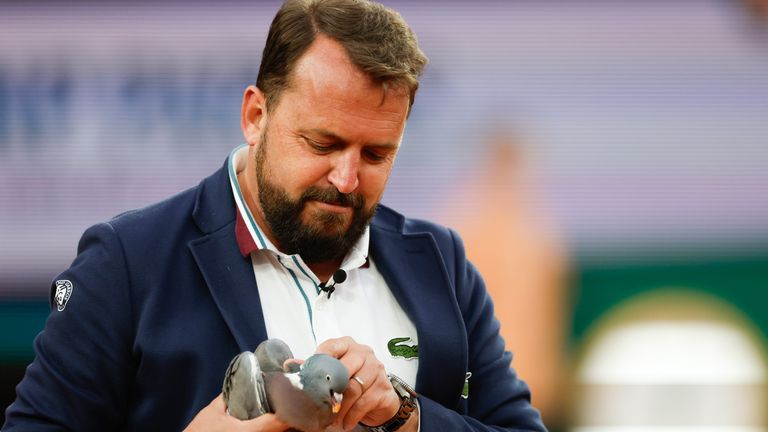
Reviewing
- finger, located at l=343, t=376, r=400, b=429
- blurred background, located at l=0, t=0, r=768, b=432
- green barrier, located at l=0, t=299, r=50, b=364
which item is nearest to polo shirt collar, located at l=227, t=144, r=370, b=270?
finger, located at l=343, t=376, r=400, b=429

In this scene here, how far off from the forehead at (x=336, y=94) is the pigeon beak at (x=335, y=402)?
18.4 inches

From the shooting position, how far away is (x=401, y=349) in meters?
1.85

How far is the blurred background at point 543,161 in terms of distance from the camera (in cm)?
354

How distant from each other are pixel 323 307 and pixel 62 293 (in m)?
0.46

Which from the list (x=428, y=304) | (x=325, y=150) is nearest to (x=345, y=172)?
(x=325, y=150)

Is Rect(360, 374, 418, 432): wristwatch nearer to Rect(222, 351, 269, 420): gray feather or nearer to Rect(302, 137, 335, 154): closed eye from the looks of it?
Rect(222, 351, 269, 420): gray feather

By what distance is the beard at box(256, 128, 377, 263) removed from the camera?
1747mm

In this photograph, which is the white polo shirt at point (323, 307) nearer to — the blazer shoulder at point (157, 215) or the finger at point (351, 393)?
the blazer shoulder at point (157, 215)

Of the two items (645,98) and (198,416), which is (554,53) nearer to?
(645,98)

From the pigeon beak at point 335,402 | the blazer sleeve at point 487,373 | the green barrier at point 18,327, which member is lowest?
the green barrier at point 18,327

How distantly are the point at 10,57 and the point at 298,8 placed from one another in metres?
2.14

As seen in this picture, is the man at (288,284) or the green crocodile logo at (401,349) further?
the green crocodile logo at (401,349)

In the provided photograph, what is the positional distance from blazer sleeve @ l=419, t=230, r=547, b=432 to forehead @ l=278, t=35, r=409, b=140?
1.33ft

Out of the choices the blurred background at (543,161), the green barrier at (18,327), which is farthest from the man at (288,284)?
the green barrier at (18,327)
